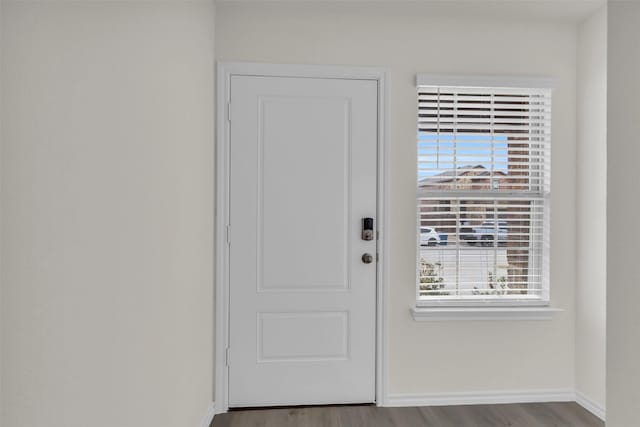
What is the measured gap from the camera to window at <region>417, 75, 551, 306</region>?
2611mm

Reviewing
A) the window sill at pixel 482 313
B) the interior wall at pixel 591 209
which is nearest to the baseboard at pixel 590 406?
the interior wall at pixel 591 209

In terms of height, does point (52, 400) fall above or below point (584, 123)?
below

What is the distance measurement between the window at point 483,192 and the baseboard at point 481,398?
58cm

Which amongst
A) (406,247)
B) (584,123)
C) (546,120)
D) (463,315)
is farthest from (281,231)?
(584,123)

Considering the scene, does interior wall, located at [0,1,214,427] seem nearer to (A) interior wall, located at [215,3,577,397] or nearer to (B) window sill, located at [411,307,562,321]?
(A) interior wall, located at [215,3,577,397]

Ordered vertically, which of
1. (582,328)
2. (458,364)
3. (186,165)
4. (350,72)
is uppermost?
(350,72)

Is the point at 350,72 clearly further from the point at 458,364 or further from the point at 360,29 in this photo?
the point at 458,364

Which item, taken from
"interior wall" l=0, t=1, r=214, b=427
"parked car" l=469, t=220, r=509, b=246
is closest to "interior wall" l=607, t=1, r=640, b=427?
"interior wall" l=0, t=1, r=214, b=427

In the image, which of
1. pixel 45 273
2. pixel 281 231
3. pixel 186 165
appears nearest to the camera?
pixel 45 273

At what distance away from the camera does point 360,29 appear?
255 centimetres

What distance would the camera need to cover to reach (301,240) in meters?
2.53

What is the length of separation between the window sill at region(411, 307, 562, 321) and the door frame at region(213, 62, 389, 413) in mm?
246

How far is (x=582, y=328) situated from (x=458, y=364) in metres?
0.82

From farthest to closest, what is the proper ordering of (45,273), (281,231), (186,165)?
(281,231) → (186,165) → (45,273)
